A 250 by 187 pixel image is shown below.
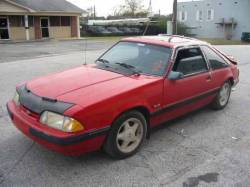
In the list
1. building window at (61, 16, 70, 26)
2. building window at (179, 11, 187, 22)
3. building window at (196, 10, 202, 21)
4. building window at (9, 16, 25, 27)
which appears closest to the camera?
building window at (9, 16, 25, 27)

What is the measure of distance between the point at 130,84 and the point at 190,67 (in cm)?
139

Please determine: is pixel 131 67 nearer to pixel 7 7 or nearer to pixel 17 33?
pixel 7 7

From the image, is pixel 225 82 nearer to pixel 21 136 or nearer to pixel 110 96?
pixel 110 96

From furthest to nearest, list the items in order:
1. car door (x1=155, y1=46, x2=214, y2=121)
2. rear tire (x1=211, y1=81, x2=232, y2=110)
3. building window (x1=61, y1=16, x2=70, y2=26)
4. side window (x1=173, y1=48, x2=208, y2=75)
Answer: building window (x1=61, y1=16, x2=70, y2=26), rear tire (x1=211, y1=81, x2=232, y2=110), side window (x1=173, y1=48, x2=208, y2=75), car door (x1=155, y1=46, x2=214, y2=121)

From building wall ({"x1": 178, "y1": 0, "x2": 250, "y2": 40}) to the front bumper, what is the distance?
41.4m

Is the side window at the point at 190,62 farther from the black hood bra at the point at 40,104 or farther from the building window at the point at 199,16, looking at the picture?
the building window at the point at 199,16

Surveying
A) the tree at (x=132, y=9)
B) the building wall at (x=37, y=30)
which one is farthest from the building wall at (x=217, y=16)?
the building wall at (x=37, y=30)

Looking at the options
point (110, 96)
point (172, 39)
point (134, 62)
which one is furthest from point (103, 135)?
point (172, 39)

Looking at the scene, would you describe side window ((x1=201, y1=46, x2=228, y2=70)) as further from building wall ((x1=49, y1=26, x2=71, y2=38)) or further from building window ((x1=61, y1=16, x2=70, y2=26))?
building window ((x1=61, y1=16, x2=70, y2=26))

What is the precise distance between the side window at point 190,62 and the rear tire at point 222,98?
2.83ft

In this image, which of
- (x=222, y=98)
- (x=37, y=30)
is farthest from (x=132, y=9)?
(x=222, y=98)

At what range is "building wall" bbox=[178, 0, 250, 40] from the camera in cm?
4119

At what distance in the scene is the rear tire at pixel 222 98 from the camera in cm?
600

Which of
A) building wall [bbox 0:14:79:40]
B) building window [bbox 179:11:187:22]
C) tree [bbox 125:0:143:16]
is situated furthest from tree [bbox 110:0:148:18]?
building wall [bbox 0:14:79:40]
